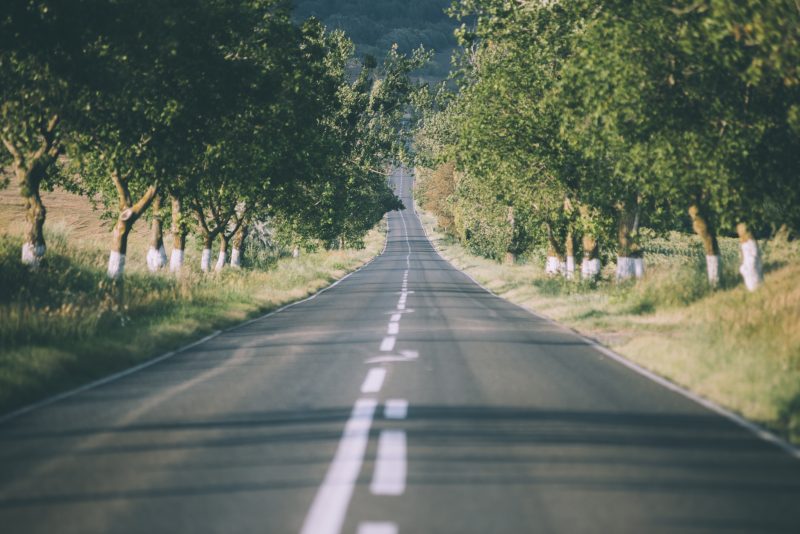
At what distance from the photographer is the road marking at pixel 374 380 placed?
895cm

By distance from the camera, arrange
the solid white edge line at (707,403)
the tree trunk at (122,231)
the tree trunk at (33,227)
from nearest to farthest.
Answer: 1. the solid white edge line at (707,403)
2. the tree trunk at (33,227)
3. the tree trunk at (122,231)

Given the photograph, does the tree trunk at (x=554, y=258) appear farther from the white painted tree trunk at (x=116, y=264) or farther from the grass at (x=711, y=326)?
the white painted tree trunk at (x=116, y=264)

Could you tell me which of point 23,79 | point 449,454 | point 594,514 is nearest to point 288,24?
point 23,79

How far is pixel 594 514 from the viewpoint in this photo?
4.70m

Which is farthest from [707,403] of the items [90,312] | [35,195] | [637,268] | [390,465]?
[637,268]

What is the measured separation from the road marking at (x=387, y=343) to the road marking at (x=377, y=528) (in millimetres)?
8072

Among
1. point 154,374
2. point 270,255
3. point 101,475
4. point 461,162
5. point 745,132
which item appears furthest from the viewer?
point 270,255

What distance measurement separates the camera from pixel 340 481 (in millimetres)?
5387

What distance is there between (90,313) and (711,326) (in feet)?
33.9

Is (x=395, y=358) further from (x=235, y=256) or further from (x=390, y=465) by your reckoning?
(x=235, y=256)

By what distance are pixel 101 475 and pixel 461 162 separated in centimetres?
2165

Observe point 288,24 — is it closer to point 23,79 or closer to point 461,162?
point 461,162

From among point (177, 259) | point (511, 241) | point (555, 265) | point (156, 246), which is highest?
point (511, 241)

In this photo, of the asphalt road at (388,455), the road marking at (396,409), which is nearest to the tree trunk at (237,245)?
the asphalt road at (388,455)
